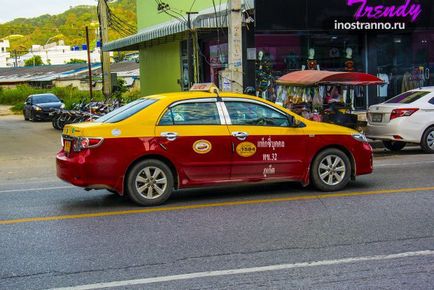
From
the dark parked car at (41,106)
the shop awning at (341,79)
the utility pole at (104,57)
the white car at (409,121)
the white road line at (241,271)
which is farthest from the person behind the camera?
the dark parked car at (41,106)

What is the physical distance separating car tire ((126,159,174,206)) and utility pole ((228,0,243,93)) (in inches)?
212

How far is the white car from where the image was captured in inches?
530

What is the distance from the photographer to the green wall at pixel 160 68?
26781 mm

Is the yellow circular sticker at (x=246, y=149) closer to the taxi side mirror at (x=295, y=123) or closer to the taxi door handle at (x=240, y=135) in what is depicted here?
the taxi door handle at (x=240, y=135)

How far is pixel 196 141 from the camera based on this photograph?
817 centimetres

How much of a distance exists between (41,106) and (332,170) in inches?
1022

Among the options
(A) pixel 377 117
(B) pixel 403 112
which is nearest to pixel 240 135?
(B) pixel 403 112

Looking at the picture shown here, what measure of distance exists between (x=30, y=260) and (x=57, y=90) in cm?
4284

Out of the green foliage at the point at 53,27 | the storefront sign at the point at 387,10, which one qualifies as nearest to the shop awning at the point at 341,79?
the storefront sign at the point at 387,10

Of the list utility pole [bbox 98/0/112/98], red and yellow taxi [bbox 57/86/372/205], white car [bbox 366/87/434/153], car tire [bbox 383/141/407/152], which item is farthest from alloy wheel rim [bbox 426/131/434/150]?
utility pole [bbox 98/0/112/98]

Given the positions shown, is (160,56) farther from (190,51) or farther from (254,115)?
(254,115)

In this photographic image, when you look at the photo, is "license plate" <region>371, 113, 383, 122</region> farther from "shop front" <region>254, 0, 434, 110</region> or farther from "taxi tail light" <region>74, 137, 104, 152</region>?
"taxi tail light" <region>74, 137, 104, 152</region>

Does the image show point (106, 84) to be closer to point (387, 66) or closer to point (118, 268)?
point (387, 66)

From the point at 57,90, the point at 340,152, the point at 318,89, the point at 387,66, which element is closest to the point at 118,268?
the point at 340,152
